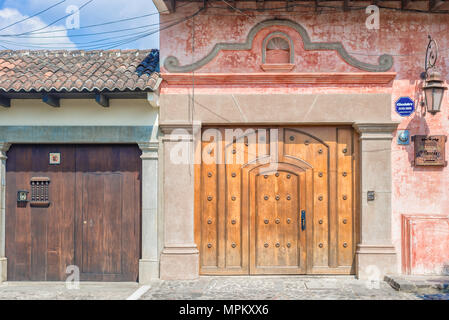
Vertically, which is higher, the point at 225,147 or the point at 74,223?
the point at 225,147

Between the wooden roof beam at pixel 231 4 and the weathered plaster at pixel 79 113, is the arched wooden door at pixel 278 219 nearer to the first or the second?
the weathered plaster at pixel 79 113

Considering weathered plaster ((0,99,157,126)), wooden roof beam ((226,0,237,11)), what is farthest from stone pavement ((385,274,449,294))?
wooden roof beam ((226,0,237,11))

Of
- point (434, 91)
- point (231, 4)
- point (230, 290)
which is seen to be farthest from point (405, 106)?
point (230, 290)

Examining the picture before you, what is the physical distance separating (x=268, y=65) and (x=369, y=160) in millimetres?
2374

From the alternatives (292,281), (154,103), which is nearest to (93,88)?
(154,103)

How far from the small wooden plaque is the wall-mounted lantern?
47cm

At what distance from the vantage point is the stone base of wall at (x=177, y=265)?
7.11 metres

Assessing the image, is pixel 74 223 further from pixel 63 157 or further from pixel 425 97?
pixel 425 97

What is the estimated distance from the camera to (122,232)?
7348mm

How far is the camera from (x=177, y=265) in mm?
7113

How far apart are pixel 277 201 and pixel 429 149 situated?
272cm

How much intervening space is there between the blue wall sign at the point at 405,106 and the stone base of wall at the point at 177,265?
4321 mm

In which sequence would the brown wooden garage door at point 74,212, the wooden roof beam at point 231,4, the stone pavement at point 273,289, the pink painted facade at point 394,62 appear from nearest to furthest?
the stone pavement at point 273,289, the pink painted facade at point 394,62, the wooden roof beam at point 231,4, the brown wooden garage door at point 74,212

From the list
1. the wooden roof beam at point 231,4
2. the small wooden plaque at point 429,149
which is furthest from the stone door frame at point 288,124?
the wooden roof beam at point 231,4
